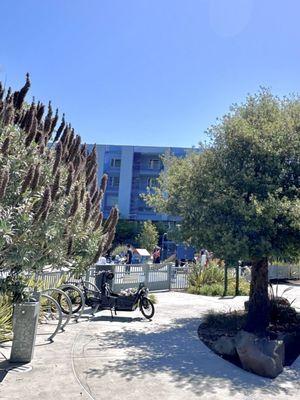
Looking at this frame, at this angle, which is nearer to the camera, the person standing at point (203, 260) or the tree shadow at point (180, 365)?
the tree shadow at point (180, 365)

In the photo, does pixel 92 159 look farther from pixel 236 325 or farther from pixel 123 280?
pixel 123 280

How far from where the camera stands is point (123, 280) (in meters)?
13.6

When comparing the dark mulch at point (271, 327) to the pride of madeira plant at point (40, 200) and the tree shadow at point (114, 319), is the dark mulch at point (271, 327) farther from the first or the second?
the pride of madeira plant at point (40, 200)

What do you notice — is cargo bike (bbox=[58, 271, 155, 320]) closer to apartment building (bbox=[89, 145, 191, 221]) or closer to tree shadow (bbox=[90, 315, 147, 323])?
tree shadow (bbox=[90, 315, 147, 323])

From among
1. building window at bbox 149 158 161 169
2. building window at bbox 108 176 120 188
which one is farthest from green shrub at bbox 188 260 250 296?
building window at bbox 108 176 120 188

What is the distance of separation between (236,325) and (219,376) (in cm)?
342

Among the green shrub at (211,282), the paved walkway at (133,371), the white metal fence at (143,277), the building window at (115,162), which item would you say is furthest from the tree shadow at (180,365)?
the building window at (115,162)

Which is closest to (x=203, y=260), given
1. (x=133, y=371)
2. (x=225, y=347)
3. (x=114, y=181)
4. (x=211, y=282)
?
(x=211, y=282)

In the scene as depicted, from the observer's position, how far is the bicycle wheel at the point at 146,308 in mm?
10031

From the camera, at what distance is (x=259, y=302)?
29.4 ft

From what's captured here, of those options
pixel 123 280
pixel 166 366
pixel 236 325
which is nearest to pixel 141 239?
pixel 123 280

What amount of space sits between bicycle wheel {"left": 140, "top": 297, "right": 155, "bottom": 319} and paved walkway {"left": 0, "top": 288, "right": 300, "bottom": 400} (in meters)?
0.88

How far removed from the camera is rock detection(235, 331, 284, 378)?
20.0 ft

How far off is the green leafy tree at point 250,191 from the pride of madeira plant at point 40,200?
2247 mm
